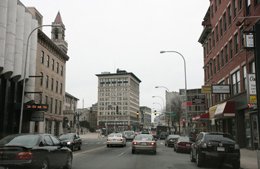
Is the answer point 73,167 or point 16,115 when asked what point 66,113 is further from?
point 73,167

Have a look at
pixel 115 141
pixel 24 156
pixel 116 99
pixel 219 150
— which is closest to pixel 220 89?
pixel 115 141

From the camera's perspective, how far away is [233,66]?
1278 inches

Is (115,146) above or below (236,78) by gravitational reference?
below

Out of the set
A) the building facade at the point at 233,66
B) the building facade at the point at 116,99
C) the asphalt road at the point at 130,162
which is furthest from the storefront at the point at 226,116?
the building facade at the point at 116,99

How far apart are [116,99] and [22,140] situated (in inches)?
7175

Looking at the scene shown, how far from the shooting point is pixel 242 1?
2922 cm

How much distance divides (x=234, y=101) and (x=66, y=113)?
38.1m

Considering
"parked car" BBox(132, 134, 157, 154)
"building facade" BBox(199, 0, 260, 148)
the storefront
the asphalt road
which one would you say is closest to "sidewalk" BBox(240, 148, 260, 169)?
the asphalt road

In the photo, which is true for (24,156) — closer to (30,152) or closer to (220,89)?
(30,152)

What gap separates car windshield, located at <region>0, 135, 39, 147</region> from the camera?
11.0 meters

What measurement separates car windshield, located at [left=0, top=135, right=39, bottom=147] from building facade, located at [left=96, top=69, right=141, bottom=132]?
174 meters

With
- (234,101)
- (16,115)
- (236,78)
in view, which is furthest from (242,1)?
(16,115)

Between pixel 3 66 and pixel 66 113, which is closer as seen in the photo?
pixel 3 66

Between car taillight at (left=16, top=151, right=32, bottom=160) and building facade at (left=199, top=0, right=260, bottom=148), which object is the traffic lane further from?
building facade at (left=199, top=0, right=260, bottom=148)
